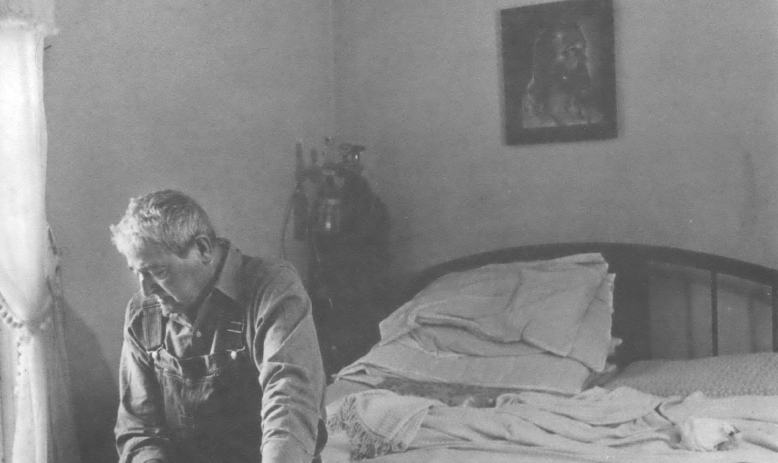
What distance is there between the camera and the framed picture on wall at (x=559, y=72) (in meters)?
3.38

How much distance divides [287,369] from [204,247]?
11.3 inches

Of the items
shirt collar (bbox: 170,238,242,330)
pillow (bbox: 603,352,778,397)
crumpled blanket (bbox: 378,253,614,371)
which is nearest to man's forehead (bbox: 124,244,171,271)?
shirt collar (bbox: 170,238,242,330)

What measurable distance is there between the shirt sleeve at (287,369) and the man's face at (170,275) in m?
0.13

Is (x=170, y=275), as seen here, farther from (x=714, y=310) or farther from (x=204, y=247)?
(x=714, y=310)

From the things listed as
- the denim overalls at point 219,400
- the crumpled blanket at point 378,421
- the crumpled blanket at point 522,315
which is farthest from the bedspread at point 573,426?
the denim overalls at point 219,400

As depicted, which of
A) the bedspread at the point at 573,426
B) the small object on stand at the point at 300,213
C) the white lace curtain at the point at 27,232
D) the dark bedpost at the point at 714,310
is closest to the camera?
the bedspread at the point at 573,426

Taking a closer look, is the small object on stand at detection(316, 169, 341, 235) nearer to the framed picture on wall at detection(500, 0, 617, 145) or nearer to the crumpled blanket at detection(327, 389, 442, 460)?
the framed picture on wall at detection(500, 0, 617, 145)

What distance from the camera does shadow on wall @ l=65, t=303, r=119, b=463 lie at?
8.72 ft

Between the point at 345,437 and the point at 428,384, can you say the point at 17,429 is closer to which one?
the point at 345,437

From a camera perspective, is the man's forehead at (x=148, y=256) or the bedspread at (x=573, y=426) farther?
the bedspread at (x=573, y=426)

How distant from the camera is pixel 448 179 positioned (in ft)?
12.4

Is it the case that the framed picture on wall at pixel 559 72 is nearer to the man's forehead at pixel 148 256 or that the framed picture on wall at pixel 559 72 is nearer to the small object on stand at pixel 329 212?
the small object on stand at pixel 329 212

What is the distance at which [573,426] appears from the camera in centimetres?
214

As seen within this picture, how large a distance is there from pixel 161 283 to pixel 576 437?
3.76 feet
